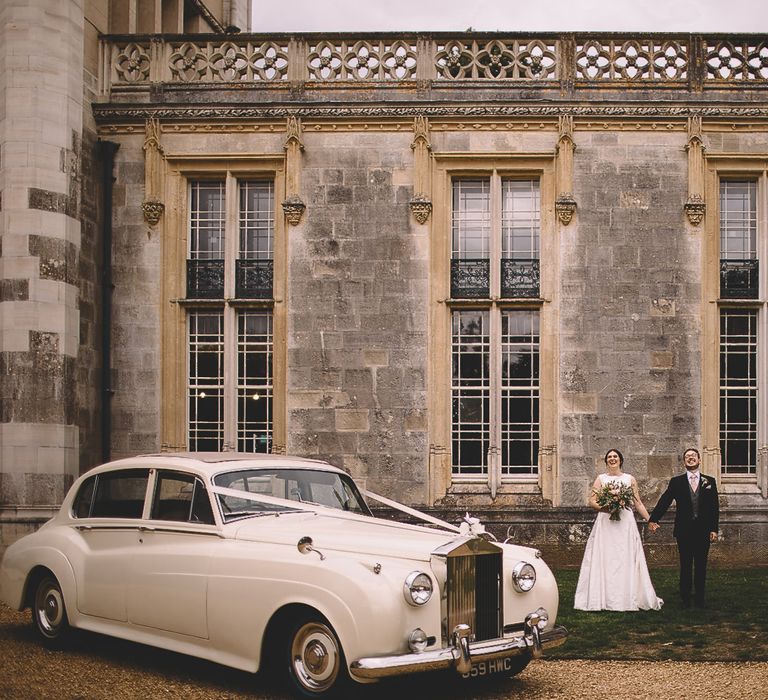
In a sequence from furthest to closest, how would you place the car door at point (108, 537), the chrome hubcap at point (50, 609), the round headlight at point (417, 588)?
the chrome hubcap at point (50, 609) < the car door at point (108, 537) < the round headlight at point (417, 588)

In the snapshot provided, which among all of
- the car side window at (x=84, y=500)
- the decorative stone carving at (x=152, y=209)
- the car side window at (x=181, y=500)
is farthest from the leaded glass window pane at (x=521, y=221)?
the car side window at (x=181, y=500)

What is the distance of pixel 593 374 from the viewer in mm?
16344

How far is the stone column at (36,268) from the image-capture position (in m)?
15.1

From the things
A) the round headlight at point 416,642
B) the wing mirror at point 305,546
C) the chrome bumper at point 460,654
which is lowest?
the chrome bumper at point 460,654

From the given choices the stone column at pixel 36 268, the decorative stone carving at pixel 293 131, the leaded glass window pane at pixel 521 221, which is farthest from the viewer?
the leaded glass window pane at pixel 521 221

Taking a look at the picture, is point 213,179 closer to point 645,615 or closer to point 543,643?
point 645,615

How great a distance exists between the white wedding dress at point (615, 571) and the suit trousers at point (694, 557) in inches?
13.5

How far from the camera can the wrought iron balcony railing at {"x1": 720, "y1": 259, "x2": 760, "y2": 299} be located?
16.8 m

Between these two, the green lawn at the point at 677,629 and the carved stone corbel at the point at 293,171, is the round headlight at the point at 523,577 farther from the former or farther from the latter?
the carved stone corbel at the point at 293,171

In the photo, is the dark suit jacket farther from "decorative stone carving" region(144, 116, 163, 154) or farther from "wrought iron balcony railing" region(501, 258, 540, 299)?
"decorative stone carving" region(144, 116, 163, 154)

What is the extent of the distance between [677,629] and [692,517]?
1.93m

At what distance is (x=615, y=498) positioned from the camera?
1189 cm

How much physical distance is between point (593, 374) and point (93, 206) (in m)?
8.34

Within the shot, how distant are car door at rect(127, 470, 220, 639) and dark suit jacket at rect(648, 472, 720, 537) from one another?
568 centimetres
